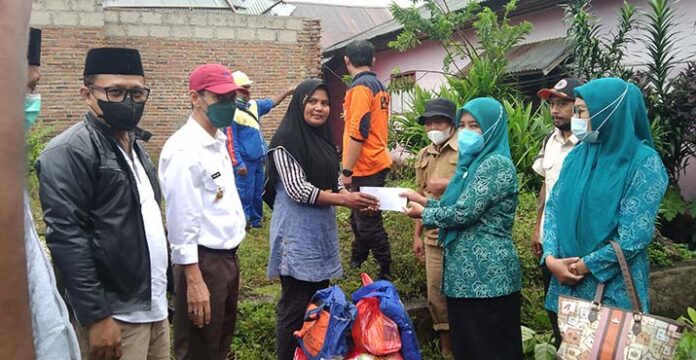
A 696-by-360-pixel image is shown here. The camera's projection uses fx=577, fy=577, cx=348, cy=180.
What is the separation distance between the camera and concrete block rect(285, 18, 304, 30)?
13.7 metres

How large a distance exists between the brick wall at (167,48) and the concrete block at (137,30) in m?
0.02

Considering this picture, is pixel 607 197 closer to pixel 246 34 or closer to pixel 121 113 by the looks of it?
pixel 121 113

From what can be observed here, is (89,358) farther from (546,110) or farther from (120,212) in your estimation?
(546,110)

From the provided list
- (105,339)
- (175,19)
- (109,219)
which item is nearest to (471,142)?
(109,219)

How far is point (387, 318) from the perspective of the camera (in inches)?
128

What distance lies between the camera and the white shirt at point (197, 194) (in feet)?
9.55

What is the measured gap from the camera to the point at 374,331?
3201 millimetres

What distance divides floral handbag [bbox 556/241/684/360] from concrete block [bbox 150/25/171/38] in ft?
37.8

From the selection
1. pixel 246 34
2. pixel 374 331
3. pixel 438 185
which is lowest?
pixel 374 331

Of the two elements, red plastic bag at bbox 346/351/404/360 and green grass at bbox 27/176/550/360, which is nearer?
red plastic bag at bbox 346/351/404/360

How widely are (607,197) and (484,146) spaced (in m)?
0.79

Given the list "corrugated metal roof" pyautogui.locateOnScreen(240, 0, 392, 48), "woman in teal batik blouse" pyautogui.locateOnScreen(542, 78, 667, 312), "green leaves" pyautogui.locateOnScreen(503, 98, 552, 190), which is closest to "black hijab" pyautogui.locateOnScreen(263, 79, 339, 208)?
"woman in teal batik blouse" pyautogui.locateOnScreen(542, 78, 667, 312)

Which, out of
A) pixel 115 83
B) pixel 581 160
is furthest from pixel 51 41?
pixel 581 160

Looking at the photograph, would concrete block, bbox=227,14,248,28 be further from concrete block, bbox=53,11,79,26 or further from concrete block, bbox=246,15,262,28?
concrete block, bbox=53,11,79,26
